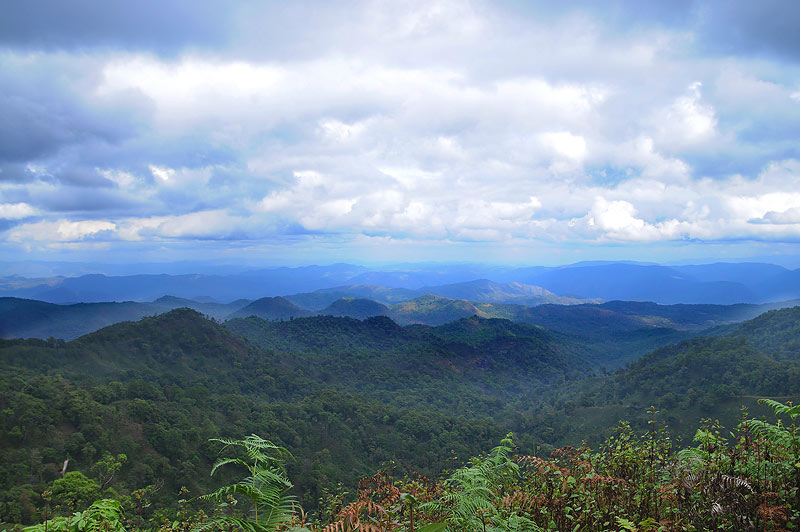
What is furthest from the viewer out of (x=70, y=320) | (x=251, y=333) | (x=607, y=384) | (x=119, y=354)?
(x=70, y=320)

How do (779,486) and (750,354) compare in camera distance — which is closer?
(779,486)

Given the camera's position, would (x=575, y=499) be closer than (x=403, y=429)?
Yes

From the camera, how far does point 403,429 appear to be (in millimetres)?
59688

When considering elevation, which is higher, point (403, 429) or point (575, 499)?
point (575, 499)

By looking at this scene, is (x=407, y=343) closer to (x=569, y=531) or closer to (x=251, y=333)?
(x=251, y=333)

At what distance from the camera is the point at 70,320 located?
18862 centimetres

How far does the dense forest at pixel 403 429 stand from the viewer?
4.10 m

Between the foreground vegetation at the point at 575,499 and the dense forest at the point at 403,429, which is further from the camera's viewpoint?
the dense forest at the point at 403,429

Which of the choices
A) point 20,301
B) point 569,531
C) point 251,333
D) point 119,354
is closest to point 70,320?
point 20,301

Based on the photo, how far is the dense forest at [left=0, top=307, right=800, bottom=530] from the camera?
4.10 m

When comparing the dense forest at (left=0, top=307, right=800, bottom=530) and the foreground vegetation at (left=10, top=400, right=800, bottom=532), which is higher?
the foreground vegetation at (left=10, top=400, right=800, bottom=532)

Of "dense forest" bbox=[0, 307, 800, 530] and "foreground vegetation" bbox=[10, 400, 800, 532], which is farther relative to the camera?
"dense forest" bbox=[0, 307, 800, 530]

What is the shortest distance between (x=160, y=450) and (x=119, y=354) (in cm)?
4498

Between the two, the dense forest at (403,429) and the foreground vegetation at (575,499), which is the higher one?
the foreground vegetation at (575,499)
